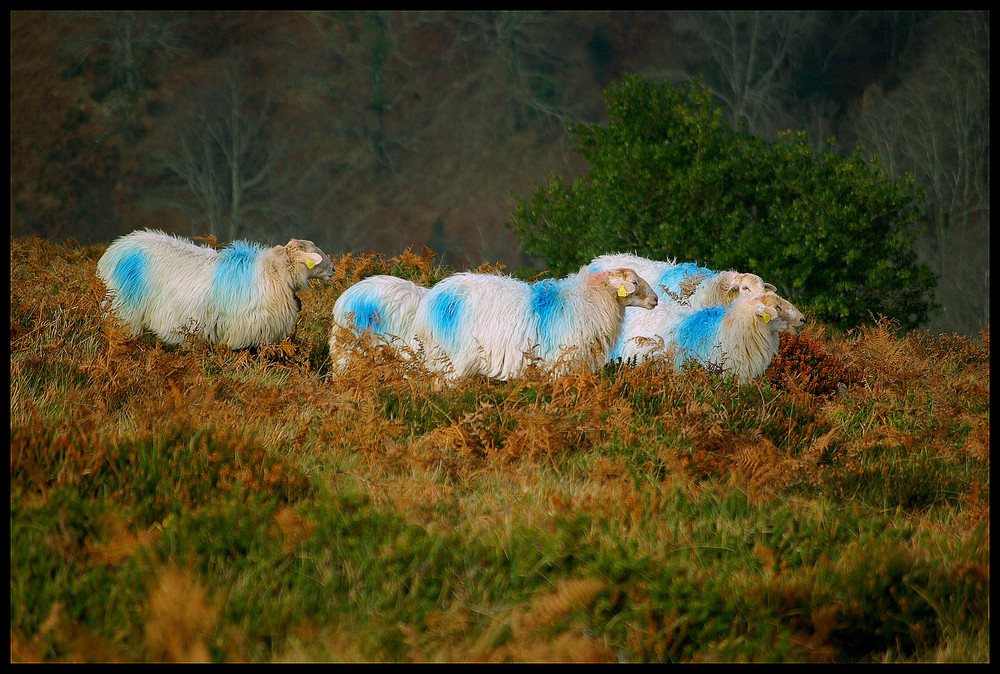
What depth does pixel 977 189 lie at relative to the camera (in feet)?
82.1

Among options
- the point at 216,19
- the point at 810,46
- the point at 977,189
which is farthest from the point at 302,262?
the point at 810,46

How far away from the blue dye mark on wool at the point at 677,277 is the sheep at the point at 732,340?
4.48 feet

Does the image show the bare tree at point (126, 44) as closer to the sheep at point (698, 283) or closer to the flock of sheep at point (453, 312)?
the flock of sheep at point (453, 312)

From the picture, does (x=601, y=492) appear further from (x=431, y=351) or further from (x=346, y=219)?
(x=346, y=219)

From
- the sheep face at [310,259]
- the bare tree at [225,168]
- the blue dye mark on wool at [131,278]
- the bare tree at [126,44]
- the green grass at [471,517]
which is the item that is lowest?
the green grass at [471,517]

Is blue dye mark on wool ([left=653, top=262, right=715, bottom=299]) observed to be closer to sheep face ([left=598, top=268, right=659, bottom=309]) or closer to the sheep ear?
sheep face ([left=598, top=268, right=659, bottom=309])

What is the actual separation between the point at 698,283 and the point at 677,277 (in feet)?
1.23

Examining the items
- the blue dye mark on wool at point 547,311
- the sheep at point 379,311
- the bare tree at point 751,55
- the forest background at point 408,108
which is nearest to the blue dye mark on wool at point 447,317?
the sheep at point 379,311

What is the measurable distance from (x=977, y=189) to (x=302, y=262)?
84.6ft

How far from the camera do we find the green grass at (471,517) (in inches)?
114

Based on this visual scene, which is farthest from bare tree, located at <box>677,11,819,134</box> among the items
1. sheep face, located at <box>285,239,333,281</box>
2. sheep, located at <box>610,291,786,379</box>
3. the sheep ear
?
the sheep ear

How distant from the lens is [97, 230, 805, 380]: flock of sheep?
576 centimetres

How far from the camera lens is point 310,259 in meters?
6.45

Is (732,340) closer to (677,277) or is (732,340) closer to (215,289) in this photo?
(677,277)
